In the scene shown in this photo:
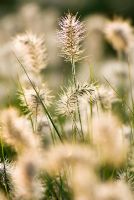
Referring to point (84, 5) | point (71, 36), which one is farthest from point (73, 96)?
point (84, 5)

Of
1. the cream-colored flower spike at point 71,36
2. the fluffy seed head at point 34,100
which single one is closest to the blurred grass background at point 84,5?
the fluffy seed head at point 34,100

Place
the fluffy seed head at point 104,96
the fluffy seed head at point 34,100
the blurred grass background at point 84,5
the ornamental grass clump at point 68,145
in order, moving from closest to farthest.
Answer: the ornamental grass clump at point 68,145 → the fluffy seed head at point 34,100 → the fluffy seed head at point 104,96 → the blurred grass background at point 84,5

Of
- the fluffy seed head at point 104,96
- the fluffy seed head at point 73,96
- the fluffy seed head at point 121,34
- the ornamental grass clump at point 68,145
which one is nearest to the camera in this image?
the ornamental grass clump at point 68,145

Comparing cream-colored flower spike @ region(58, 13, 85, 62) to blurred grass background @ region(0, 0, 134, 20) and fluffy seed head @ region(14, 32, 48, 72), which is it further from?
blurred grass background @ region(0, 0, 134, 20)

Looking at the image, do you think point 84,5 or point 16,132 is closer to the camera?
point 16,132

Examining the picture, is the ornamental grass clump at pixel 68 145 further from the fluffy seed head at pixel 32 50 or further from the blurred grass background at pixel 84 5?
the blurred grass background at pixel 84 5

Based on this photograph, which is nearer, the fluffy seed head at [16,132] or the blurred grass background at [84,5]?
the fluffy seed head at [16,132]

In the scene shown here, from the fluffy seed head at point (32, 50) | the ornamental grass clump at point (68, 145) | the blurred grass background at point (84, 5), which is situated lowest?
the ornamental grass clump at point (68, 145)

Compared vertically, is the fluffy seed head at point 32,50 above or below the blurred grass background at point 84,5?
below

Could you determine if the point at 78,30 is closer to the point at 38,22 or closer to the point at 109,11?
the point at 38,22

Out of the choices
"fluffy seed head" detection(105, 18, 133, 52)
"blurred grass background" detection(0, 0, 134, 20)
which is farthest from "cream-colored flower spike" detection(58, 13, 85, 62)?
"blurred grass background" detection(0, 0, 134, 20)

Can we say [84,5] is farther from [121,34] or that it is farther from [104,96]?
[104,96]
